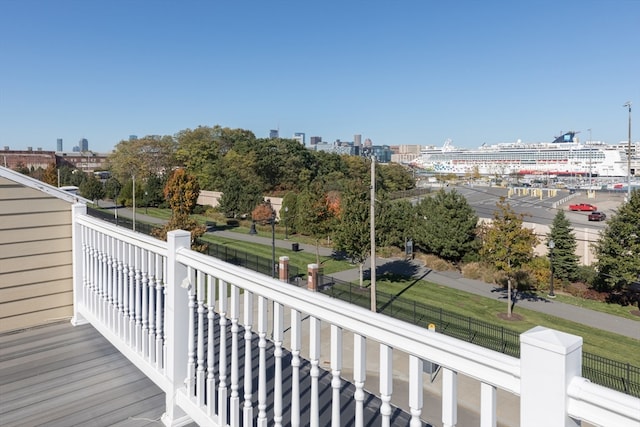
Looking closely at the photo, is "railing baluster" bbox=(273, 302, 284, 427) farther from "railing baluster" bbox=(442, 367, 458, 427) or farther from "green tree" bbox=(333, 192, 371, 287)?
"green tree" bbox=(333, 192, 371, 287)

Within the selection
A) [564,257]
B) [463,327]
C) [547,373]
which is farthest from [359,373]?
[564,257]

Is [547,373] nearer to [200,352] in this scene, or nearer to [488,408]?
[488,408]

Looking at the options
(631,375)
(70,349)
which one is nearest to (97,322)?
(70,349)

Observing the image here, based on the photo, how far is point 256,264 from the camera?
19.0 m

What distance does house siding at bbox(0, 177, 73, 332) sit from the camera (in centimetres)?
397

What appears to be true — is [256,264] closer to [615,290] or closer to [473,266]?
[473,266]

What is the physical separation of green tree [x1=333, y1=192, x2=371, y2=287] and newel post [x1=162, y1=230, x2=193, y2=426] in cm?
1457

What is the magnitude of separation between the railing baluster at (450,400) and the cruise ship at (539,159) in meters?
89.0

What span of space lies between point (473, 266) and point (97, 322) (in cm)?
1890

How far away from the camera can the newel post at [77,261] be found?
14.0ft

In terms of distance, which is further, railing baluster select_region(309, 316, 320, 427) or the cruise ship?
the cruise ship

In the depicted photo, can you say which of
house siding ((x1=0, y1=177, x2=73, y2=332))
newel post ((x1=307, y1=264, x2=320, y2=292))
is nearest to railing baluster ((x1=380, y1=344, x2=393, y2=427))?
house siding ((x1=0, y1=177, x2=73, y2=332))

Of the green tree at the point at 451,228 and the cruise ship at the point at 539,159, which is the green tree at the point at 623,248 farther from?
the cruise ship at the point at 539,159

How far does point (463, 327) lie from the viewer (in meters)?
12.6
